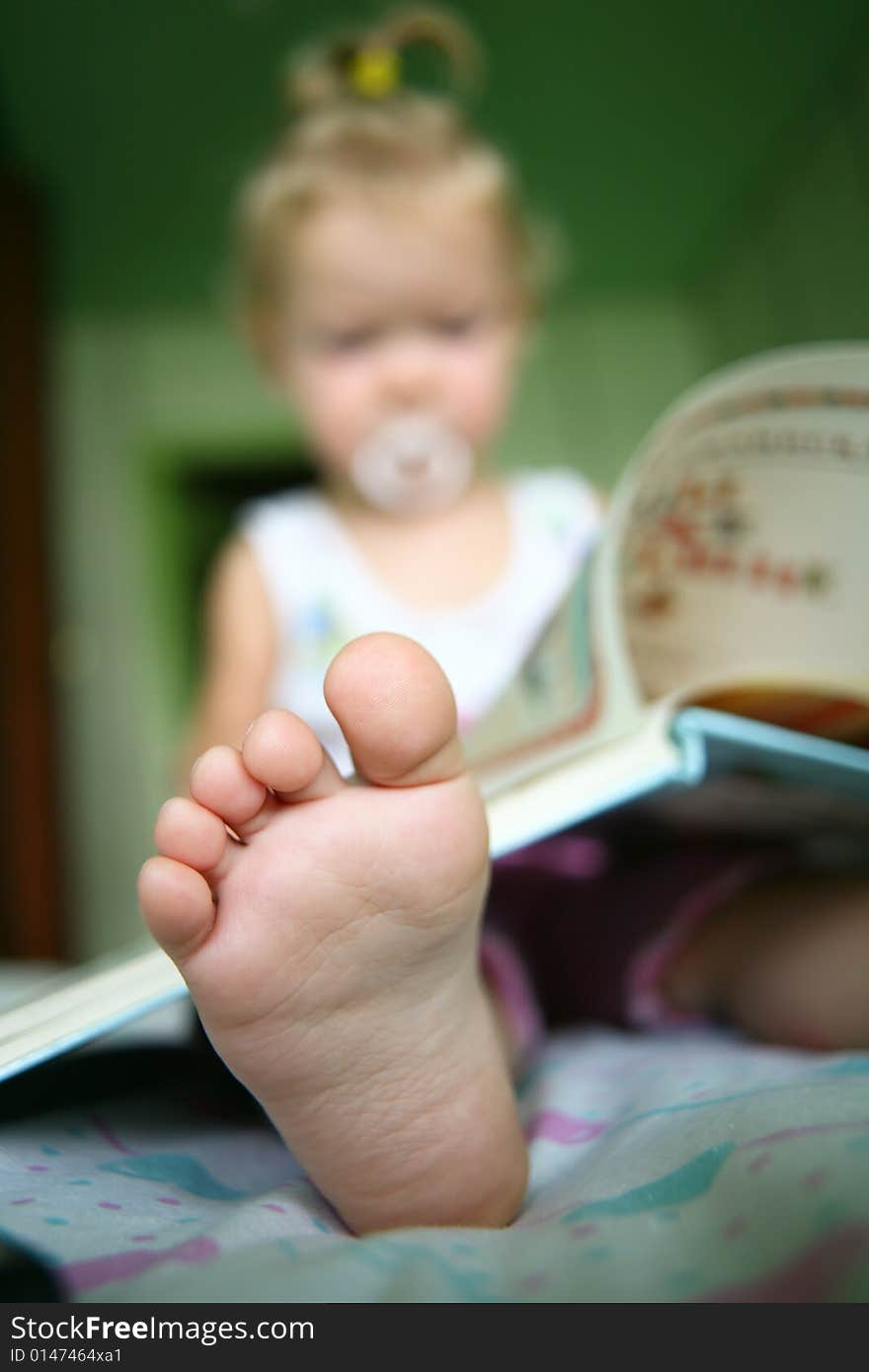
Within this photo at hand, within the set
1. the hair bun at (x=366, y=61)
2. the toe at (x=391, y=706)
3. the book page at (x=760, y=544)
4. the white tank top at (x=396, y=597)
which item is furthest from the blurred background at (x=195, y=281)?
the toe at (x=391, y=706)

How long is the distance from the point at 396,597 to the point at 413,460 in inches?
5.4

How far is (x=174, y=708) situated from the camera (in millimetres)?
1922

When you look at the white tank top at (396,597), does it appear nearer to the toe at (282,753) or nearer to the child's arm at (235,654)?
the child's arm at (235,654)

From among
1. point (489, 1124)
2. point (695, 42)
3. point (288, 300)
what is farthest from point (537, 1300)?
point (695, 42)

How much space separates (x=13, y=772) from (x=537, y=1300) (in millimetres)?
1516

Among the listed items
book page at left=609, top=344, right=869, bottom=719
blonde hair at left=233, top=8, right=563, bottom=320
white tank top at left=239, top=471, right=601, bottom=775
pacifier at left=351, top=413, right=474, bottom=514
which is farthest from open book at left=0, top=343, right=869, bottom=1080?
blonde hair at left=233, top=8, right=563, bottom=320

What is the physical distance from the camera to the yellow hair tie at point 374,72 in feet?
3.46

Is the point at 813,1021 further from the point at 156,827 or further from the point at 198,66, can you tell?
the point at 198,66

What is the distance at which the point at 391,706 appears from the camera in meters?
0.29

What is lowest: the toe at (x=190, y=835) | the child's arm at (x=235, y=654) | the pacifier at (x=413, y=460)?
the child's arm at (x=235, y=654)

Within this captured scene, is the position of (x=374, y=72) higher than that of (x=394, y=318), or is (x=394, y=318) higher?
(x=374, y=72)

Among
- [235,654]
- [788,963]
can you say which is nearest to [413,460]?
[235,654]

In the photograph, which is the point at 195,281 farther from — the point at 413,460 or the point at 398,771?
the point at 398,771

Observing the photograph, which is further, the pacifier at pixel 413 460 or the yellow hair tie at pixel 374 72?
the yellow hair tie at pixel 374 72
